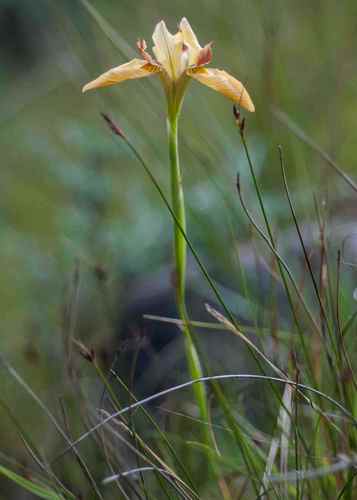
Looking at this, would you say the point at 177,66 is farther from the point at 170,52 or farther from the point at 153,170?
the point at 153,170

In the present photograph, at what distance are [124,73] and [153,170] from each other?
1.04 meters

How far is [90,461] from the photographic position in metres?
1.09

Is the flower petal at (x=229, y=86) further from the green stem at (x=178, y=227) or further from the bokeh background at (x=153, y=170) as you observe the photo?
the bokeh background at (x=153, y=170)

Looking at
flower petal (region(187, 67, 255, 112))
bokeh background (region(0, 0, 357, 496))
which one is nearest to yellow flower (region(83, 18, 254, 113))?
flower petal (region(187, 67, 255, 112))

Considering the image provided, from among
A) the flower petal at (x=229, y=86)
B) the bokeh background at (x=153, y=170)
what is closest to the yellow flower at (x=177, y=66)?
the flower petal at (x=229, y=86)

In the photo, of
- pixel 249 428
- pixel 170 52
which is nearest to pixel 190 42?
pixel 170 52

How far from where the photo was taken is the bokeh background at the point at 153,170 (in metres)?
1.31

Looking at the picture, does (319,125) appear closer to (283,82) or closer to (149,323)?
(283,82)

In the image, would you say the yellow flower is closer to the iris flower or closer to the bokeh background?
the iris flower

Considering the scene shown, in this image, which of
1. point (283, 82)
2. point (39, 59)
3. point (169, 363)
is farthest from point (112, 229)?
point (39, 59)

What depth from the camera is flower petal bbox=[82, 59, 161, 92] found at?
650 millimetres

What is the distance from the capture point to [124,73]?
66 cm

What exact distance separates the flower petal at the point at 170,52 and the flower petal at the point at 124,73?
0.01 meters

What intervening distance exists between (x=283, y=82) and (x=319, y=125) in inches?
5.5
